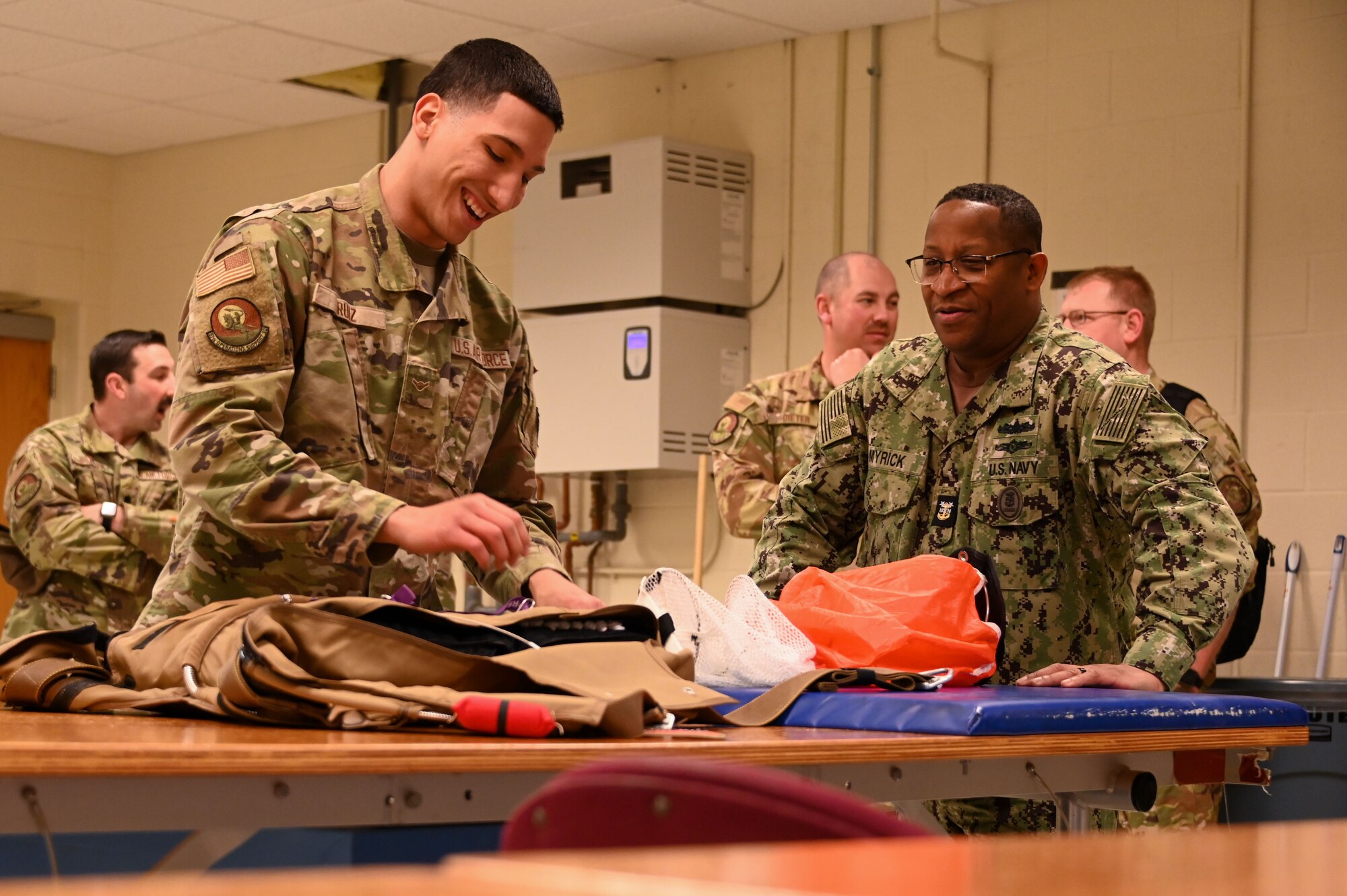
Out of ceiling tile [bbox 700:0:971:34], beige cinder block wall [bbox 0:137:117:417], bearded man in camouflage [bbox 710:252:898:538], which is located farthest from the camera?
beige cinder block wall [bbox 0:137:117:417]

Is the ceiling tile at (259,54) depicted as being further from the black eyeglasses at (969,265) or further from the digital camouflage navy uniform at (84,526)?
the black eyeglasses at (969,265)

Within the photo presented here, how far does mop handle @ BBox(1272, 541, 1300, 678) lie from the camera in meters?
5.20

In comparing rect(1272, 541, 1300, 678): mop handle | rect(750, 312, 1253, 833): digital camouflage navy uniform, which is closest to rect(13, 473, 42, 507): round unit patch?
rect(750, 312, 1253, 833): digital camouflage navy uniform

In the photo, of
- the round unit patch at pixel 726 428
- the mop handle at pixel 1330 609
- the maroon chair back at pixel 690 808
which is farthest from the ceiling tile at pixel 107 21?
the maroon chair back at pixel 690 808

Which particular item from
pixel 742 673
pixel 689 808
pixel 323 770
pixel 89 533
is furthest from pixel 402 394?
pixel 89 533

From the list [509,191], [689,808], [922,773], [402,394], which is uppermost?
[509,191]

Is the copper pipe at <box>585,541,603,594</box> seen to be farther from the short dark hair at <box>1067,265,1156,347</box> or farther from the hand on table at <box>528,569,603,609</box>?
the hand on table at <box>528,569,603,609</box>

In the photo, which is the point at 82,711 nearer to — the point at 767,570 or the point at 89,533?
the point at 767,570

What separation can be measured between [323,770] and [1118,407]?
182 centimetres

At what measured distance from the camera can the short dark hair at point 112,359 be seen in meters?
5.62

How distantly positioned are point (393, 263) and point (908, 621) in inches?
36.9

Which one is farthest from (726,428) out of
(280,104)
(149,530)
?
(280,104)

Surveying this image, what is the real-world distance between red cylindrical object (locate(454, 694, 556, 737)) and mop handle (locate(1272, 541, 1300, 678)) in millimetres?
4067

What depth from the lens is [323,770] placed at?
1.41m
